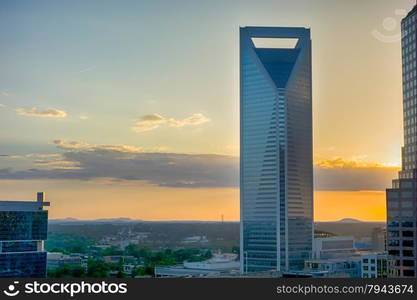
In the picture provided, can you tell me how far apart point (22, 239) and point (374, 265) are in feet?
71.8

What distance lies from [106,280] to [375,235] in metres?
59.1

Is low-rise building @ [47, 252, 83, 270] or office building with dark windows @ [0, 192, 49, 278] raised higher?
office building with dark windows @ [0, 192, 49, 278]

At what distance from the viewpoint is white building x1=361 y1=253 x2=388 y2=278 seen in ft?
133

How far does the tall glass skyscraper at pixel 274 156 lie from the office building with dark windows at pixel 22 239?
25.4 m

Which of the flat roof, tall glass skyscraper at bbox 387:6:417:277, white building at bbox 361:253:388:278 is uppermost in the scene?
the flat roof

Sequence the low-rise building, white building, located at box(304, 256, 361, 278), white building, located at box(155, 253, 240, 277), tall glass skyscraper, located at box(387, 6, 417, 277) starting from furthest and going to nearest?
1. the low-rise building
2. white building, located at box(155, 253, 240, 277)
3. white building, located at box(304, 256, 361, 278)
4. tall glass skyscraper, located at box(387, 6, 417, 277)

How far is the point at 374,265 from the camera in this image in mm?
41688

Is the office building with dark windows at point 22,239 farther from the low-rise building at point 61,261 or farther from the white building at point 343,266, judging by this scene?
the white building at point 343,266

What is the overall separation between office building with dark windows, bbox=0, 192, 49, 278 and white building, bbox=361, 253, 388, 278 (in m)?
19.9

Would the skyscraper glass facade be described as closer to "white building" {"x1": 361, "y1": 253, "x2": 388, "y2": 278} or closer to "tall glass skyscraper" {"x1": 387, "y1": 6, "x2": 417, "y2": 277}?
"white building" {"x1": 361, "y1": 253, "x2": 388, "y2": 278}

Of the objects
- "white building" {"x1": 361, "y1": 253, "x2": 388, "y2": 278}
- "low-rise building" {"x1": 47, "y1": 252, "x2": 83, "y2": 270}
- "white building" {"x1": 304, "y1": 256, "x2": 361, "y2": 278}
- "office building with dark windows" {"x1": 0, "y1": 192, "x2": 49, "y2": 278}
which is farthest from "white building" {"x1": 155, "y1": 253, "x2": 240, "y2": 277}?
"white building" {"x1": 361, "y1": 253, "x2": 388, "y2": 278}

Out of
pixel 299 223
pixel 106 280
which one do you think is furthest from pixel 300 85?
pixel 106 280

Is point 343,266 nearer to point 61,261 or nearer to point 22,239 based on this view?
point 22,239

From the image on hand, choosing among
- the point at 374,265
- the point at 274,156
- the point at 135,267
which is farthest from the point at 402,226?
the point at 274,156
